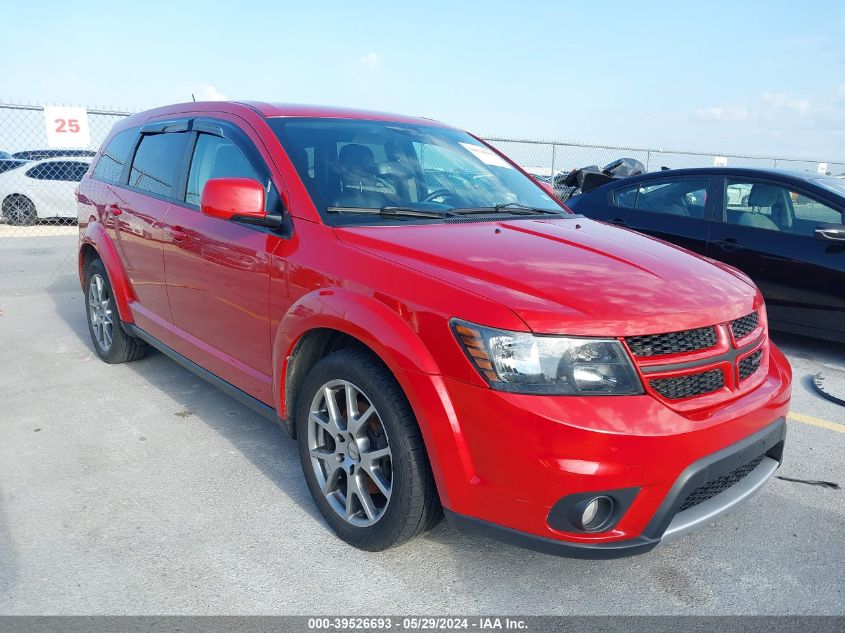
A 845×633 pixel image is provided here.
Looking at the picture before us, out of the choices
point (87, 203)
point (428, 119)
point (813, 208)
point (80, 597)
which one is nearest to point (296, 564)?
point (80, 597)

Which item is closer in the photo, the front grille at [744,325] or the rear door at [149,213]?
the front grille at [744,325]

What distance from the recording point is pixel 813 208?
17.7 feet

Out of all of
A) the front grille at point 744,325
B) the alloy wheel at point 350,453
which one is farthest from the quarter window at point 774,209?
the alloy wheel at point 350,453

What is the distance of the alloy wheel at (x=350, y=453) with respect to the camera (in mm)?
2553

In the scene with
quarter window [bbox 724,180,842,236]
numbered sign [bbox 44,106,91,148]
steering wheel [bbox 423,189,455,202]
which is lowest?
quarter window [bbox 724,180,842,236]

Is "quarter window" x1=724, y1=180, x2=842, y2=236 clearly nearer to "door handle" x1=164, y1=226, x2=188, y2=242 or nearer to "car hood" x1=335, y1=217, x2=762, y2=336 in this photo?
"car hood" x1=335, y1=217, x2=762, y2=336

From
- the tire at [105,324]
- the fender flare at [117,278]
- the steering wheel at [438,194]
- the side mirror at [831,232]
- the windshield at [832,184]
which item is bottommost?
the tire at [105,324]

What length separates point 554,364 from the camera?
209 centimetres

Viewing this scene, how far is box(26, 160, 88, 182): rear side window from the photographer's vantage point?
14016 millimetres

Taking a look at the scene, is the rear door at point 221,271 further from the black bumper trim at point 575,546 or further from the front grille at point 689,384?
the front grille at point 689,384

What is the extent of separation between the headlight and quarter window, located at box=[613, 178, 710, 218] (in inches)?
172

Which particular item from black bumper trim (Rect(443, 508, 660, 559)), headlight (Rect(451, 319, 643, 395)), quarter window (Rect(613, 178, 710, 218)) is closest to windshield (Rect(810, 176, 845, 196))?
quarter window (Rect(613, 178, 710, 218))

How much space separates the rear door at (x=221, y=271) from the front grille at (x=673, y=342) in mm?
1554

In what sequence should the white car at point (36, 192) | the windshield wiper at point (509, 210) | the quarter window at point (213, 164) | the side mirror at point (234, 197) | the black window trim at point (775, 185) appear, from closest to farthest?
the side mirror at point (234, 197)
the windshield wiper at point (509, 210)
the quarter window at point (213, 164)
the black window trim at point (775, 185)
the white car at point (36, 192)
